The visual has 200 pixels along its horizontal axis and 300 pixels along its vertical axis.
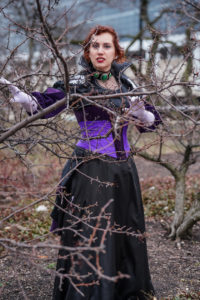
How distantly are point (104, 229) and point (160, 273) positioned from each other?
1594 mm

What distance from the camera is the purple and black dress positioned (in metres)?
2.72

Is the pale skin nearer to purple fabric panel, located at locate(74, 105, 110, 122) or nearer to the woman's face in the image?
the woman's face

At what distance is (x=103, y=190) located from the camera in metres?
2.80

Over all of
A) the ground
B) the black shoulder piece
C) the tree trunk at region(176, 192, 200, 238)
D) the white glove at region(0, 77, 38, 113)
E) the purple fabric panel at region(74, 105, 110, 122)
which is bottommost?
the ground

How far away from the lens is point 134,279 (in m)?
3.04

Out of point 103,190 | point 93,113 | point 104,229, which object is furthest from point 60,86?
point 104,229

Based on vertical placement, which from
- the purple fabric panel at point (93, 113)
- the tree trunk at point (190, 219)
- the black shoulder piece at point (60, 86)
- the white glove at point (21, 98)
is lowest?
the tree trunk at point (190, 219)

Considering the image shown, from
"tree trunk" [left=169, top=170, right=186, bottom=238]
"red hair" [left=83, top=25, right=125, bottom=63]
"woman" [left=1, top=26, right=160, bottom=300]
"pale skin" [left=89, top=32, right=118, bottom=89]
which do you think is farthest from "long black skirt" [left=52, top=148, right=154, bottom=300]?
"tree trunk" [left=169, top=170, right=186, bottom=238]

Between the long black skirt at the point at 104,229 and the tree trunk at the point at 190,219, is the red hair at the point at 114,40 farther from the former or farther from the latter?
the tree trunk at the point at 190,219

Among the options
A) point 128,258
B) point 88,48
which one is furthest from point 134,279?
point 88,48

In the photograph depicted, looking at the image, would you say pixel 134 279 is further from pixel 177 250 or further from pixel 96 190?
pixel 177 250

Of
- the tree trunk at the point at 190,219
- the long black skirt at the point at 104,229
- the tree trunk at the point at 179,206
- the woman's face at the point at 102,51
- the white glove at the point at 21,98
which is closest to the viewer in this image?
the white glove at the point at 21,98

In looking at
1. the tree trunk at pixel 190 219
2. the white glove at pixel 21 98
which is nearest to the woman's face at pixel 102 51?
the white glove at pixel 21 98

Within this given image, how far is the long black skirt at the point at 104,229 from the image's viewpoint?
2727mm
